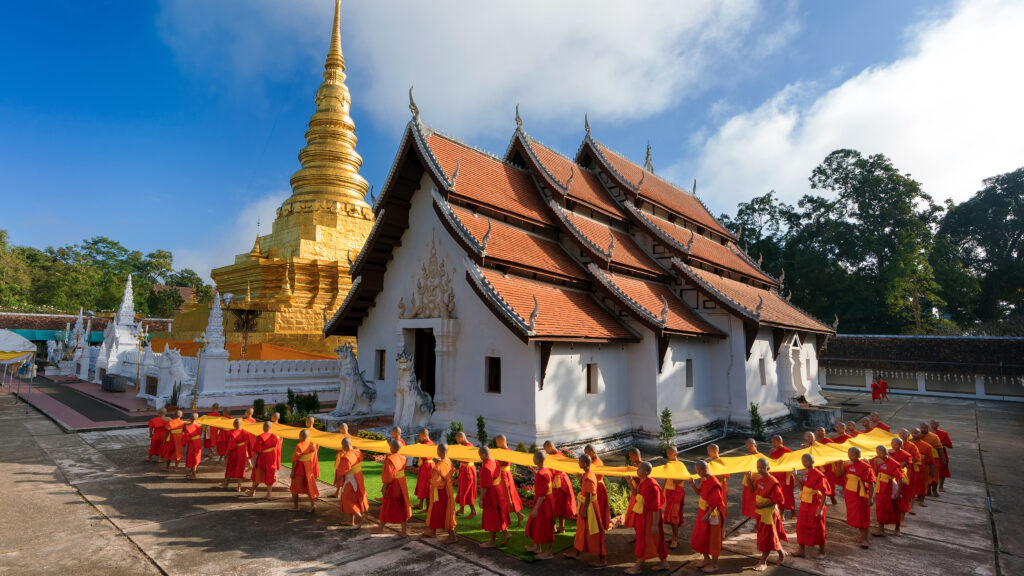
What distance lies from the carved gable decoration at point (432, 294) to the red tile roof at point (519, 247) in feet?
3.98

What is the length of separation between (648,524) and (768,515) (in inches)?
54.5

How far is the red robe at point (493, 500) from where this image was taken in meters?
6.10

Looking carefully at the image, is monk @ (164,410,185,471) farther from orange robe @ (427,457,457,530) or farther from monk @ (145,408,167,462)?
orange robe @ (427,457,457,530)

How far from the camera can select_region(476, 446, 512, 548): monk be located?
6102mm

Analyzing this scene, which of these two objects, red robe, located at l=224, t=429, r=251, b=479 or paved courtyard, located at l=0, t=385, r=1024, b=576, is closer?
paved courtyard, located at l=0, t=385, r=1024, b=576

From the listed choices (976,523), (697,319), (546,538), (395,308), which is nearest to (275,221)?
(395,308)

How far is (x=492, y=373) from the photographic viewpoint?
11750mm

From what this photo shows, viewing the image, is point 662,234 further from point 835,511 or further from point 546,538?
point 546,538

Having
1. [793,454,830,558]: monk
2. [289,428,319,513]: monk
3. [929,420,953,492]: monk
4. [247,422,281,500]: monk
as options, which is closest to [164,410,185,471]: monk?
[247,422,281,500]: monk

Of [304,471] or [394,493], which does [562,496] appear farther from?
[304,471]

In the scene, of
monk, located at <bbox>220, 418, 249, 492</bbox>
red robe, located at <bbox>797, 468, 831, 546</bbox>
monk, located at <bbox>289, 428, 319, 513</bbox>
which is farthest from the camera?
monk, located at <bbox>220, 418, 249, 492</bbox>

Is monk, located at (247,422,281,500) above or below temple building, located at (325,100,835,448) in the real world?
below

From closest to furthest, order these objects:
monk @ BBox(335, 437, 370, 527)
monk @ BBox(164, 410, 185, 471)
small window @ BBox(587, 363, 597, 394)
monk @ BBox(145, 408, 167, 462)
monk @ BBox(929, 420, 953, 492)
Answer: monk @ BBox(335, 437, 370, 527), monk @ BBox(929, 420, 953, 492), monk @ BBox(164, 410, 185, 471), monk @ BBox(145, 408, 167, 462), small window @ BBox(587, 363, 597, 394)

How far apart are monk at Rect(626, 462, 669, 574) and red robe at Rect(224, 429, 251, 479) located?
20.5 feet
